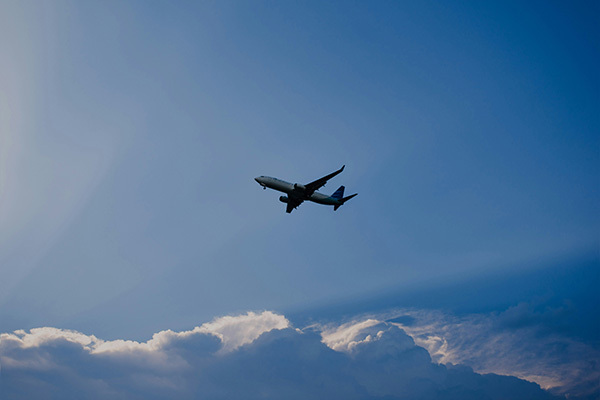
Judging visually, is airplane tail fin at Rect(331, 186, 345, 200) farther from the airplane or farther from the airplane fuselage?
the airplane fuselage

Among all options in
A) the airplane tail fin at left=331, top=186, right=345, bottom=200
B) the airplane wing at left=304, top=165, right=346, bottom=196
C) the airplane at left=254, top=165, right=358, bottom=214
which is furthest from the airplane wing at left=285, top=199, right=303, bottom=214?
the airplane tail fin at left=331, top=186, right=345, bottom=200

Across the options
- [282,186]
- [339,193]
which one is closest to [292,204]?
[282,186]

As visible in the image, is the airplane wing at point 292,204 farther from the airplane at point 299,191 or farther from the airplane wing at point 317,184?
the airplane wing at point 317,184

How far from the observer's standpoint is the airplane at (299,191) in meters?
85.8

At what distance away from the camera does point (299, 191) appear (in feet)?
289

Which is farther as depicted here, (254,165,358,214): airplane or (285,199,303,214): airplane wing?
(285,199,303,214): airplane wing

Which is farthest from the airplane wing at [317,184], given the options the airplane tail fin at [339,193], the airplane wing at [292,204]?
the airplane tail fin at [339,193]

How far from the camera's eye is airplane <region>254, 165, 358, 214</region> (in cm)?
8581

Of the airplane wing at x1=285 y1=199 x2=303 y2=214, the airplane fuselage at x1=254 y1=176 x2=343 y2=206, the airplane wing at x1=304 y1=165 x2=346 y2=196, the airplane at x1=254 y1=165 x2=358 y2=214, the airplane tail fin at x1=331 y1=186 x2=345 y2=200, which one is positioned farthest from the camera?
the airplane tail fin at x1=331 y1=186 x2=345 y2=200

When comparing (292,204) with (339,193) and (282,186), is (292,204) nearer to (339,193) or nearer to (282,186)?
(282,186)

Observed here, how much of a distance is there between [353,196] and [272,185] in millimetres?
19758

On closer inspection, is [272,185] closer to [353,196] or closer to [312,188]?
[312,188]

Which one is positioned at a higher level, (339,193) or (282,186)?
(339,193)

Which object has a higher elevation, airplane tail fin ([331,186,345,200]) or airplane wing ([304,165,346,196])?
airplane tail fin ([331,186,345,200])
